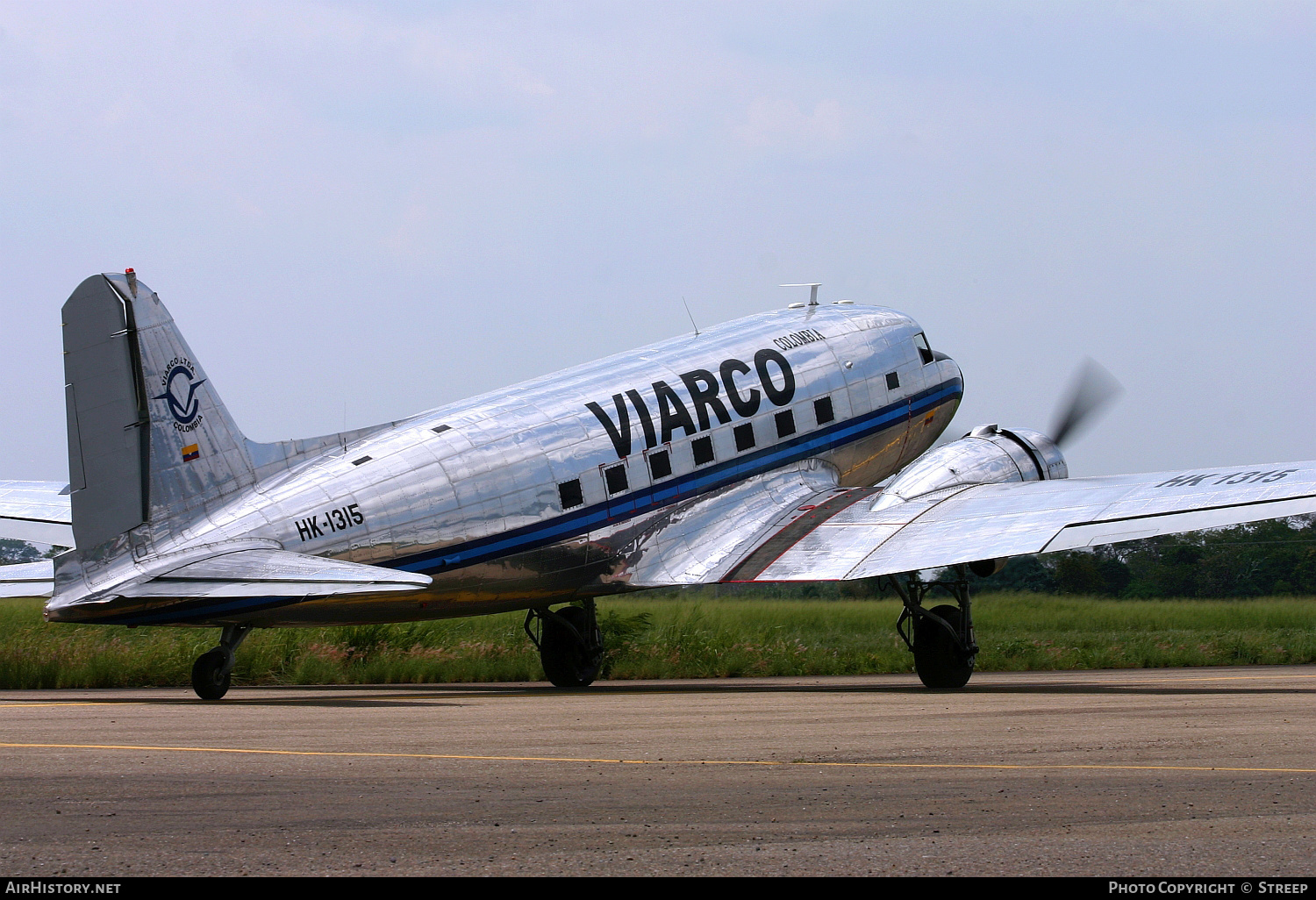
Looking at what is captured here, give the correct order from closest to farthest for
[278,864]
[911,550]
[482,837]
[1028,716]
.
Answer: [278,864] < [482,837] < [1028,716] < [911,550]

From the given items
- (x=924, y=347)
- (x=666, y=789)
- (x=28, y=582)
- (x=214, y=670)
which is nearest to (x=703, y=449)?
(x=924, y=347)

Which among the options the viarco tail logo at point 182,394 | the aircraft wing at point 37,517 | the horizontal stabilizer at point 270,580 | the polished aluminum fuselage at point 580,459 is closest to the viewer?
the horizontal stabilizer at point 270,580

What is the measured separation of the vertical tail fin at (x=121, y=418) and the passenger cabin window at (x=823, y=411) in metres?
11.1

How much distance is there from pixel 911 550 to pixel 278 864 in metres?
15.0

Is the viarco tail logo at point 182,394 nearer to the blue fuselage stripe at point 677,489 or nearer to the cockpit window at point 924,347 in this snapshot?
the blue fuselage stripe at point 677,489

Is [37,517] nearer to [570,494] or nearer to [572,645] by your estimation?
[572,645]

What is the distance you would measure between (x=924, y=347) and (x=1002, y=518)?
8.38 metres

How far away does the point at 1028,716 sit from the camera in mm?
16312

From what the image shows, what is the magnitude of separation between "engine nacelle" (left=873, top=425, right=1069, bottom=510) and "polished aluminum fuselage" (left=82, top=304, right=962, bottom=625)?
2374 millimetres

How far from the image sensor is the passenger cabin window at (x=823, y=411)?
2638cm

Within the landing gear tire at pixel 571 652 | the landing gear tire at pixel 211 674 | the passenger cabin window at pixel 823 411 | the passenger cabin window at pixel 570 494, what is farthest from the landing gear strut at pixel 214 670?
the passenger cabin window at pixel 823 411

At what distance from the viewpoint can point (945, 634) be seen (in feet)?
73.5
